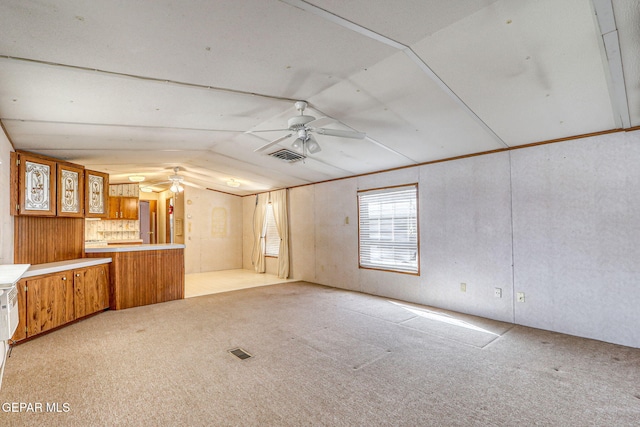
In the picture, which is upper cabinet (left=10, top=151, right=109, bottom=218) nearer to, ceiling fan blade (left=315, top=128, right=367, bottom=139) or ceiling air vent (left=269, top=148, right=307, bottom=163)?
ceiling air vent (left=269, top=148, right=307, bottom=163)

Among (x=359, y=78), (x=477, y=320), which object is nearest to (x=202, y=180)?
(x=359, y=78)

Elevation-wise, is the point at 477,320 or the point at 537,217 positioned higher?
the point at 537,217

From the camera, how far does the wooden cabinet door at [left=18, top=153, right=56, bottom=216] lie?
4.04 meters

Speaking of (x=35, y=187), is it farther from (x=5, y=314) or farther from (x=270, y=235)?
(x=270, y=235)

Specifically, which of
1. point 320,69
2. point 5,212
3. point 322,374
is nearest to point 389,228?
point 322,374

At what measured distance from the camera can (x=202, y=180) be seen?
8.62 m

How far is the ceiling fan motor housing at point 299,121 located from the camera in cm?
316

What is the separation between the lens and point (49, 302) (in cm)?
→ 402

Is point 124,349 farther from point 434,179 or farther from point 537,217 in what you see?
point 537,217

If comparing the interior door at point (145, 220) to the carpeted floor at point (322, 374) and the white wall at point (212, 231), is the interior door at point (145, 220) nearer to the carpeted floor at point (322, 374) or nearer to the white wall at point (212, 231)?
the white wall at point (212, 231)

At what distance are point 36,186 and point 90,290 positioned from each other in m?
1.68

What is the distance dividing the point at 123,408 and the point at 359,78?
11.1ft

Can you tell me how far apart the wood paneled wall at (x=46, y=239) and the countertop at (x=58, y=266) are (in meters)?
0.18

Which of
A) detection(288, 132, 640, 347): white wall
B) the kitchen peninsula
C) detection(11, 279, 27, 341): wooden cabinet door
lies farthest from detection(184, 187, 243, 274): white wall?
detection(288, 132, 640, 347): white wall
